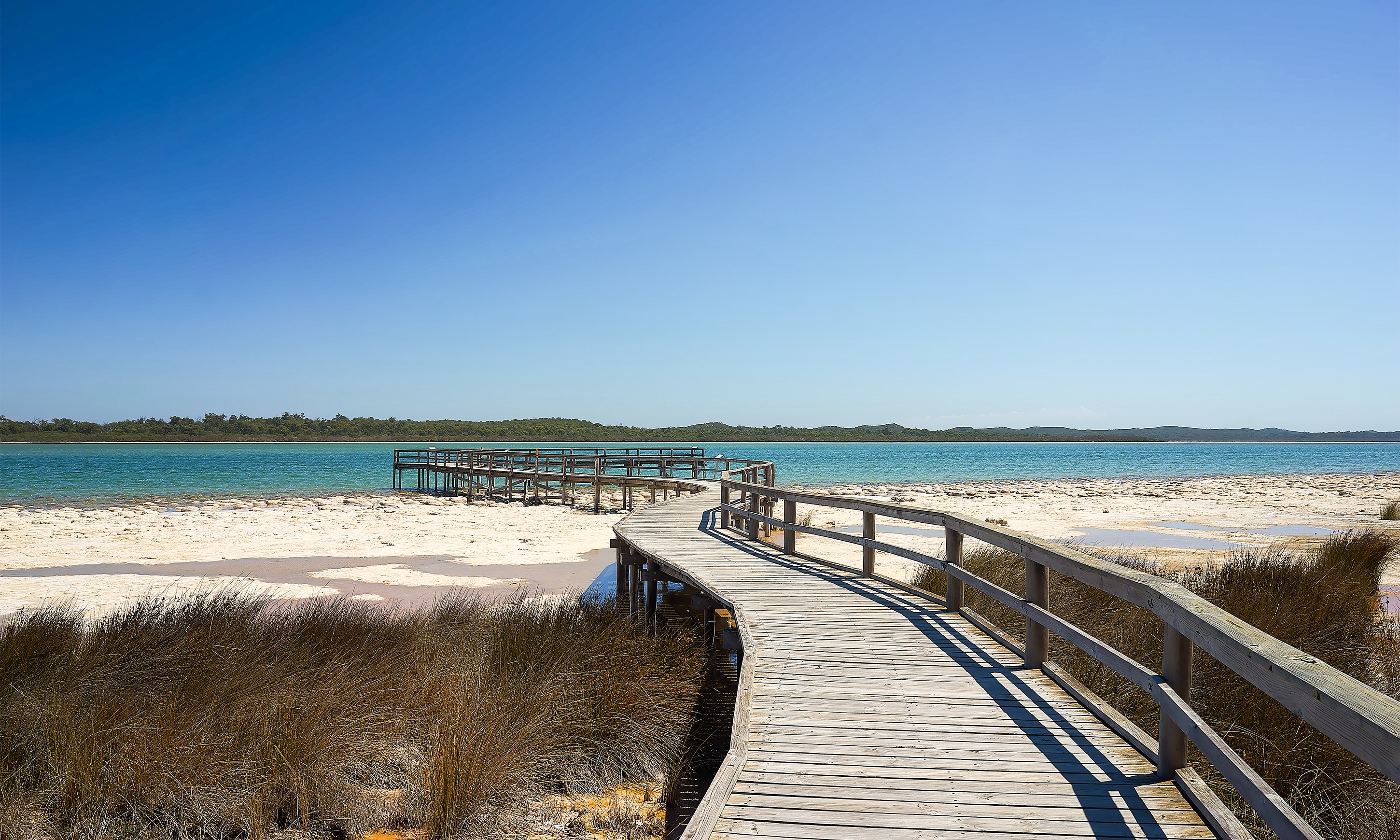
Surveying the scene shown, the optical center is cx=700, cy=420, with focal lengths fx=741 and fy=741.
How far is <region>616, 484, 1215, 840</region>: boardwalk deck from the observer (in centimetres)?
316

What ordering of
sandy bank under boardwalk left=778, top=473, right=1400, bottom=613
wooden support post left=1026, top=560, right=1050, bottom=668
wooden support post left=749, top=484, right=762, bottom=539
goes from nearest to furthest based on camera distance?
wooden support post left=1026, top=560, right=1050, bottom=668, wooden support post left=749, top=484, right=762, bottom=539, sandy bank under boardwalk left=778, top=473, right=1400, bottom=613

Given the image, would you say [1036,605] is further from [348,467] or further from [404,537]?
[348,467]

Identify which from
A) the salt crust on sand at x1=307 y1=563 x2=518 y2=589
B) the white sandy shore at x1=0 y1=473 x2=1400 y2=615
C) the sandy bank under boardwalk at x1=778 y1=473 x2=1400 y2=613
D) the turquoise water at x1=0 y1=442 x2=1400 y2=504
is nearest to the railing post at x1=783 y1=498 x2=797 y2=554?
the white sandy shore at x1=0 y1=473 x2=1400 y2=615

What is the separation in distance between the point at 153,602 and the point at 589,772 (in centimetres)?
563

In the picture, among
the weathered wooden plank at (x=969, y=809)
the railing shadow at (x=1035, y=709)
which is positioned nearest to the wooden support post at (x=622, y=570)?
the railing shadow at (x=1035, y=709)

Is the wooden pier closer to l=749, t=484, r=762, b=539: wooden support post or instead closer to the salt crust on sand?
l=749, t=484, r=762, b=539: wooden support post

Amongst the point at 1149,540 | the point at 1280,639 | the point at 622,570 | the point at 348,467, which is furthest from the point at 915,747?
the point at 348,467

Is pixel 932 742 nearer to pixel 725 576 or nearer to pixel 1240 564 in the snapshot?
pixel 725 576

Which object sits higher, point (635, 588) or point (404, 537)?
point (635, 588)

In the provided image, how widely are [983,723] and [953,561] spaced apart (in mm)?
2604

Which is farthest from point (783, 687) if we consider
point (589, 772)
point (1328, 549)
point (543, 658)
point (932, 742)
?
point (1328, 549)

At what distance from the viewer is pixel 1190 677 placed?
3521mm

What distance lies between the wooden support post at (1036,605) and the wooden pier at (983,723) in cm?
1

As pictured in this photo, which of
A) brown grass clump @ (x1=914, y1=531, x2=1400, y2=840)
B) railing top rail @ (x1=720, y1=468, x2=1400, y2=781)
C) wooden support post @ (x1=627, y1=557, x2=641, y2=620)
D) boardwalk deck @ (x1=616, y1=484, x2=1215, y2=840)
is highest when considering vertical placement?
railing top rail @ (x1=720, y1=468, x2=1400, y2=781)
